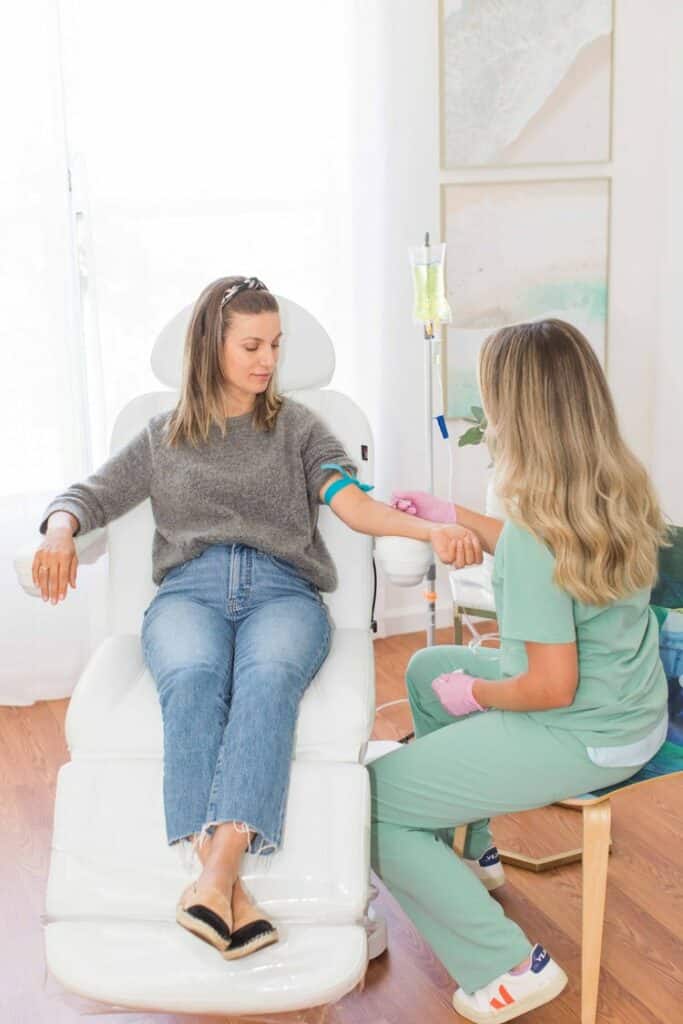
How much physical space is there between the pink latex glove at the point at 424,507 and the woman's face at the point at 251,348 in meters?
0.30

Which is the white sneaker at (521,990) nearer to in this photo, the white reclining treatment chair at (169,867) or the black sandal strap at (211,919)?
the white reclining treatment chair at (169,867)

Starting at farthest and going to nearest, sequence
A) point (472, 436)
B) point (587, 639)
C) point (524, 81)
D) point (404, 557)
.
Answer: point (524, 81) < point (472, 436) < point (404, 557) < point (587, 639)

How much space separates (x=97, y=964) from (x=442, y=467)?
6.81 feet

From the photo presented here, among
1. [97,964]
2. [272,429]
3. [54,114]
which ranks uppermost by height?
[54,114]

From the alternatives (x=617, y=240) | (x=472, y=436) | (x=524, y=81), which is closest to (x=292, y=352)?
(x=472, y=436)

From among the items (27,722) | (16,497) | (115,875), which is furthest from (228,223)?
(115,875)

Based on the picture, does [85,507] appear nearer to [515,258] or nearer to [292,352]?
[292,352]

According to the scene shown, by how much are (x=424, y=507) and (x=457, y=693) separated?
15.3 inches

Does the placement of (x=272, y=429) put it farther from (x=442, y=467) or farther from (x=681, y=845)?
(x=442, y=467)

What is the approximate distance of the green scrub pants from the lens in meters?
1.61

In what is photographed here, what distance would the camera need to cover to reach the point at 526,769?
63.7 inches

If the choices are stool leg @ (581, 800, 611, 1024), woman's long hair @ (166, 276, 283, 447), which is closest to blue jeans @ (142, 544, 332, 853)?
woman's long hair @ (166, 276, 283, 447)

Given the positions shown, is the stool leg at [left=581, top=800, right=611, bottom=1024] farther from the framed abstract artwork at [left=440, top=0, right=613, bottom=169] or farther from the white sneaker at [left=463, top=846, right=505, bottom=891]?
the framed abstract artwork at [left=440, top=0, right=613, bottom=169]

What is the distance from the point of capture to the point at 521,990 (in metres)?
1.61
